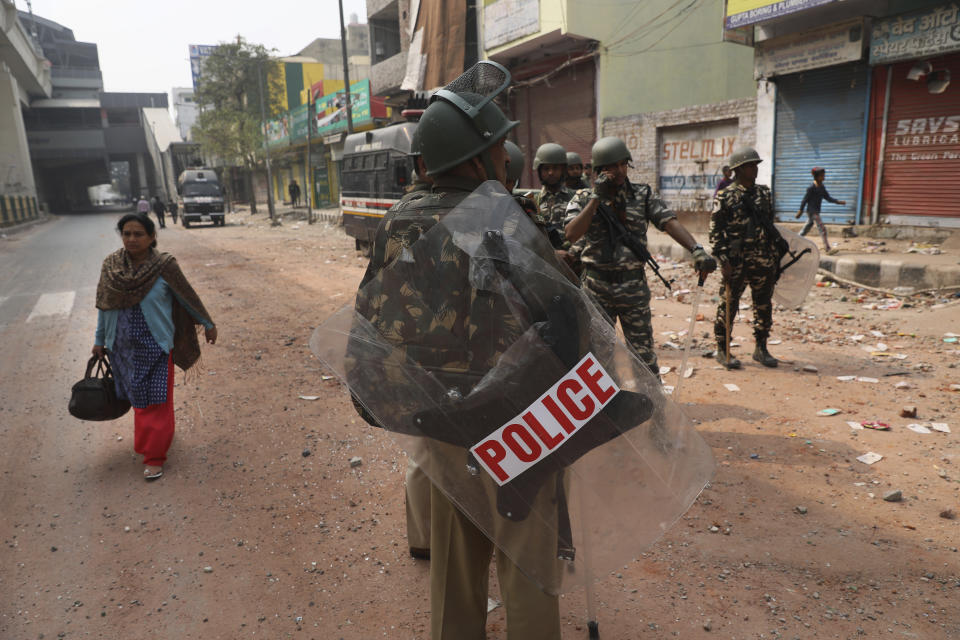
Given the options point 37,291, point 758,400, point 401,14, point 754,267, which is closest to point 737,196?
point 754,267

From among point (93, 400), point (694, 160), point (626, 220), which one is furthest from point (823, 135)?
point (93, 400)

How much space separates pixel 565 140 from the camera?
57.0 ft

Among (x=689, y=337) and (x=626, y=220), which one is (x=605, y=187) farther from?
(x=689, y=337)

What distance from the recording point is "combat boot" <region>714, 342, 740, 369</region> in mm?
5309

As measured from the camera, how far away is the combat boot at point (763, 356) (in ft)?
17.4

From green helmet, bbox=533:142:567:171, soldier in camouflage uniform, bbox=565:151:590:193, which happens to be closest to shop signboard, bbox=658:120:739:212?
soldier in camouflage uniform, bbox=565:151:590:193

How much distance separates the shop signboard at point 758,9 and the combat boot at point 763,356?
7099mm

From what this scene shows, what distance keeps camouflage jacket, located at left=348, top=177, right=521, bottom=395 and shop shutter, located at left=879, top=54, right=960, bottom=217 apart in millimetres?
10833

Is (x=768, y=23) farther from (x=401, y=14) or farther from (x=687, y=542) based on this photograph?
(x=401, y=14)

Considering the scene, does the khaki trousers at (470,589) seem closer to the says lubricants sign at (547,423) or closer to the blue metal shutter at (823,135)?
the says lubricants sign at (547,423)

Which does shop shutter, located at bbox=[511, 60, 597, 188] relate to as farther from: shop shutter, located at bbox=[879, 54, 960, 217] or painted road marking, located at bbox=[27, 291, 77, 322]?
painted road marking, located at bbox=[27, 291, 77, 322]

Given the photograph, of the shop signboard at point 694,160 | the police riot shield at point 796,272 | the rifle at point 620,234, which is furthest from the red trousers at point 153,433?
the shop signboard at point 694,160

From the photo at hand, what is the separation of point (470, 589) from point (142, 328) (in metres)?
2.78

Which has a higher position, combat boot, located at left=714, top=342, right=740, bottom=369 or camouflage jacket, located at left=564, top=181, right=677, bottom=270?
camouflage jacket, located at left=564, top=181, right=677, bottom=270
